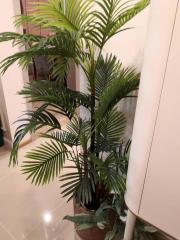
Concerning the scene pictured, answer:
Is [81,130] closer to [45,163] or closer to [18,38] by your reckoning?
[45,163]

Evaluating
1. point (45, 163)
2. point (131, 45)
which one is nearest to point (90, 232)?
point (45, 163)

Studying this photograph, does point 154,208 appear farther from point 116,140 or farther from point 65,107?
point 65,107

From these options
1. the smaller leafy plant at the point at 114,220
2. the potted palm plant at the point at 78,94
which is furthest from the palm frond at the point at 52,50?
the smaller leafy plant at the point at 114,220

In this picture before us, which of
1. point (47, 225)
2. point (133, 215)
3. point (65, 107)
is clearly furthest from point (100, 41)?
point (47, 225)

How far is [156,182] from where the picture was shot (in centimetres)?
77

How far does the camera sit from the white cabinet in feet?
1.89

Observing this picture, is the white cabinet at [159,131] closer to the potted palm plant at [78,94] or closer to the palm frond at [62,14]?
the potted palm plant at [78,94]

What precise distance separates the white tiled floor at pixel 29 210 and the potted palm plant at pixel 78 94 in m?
0.35

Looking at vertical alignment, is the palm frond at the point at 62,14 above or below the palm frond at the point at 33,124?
above

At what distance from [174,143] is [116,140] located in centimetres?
55

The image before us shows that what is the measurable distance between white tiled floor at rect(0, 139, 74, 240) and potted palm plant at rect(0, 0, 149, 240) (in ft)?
1.13

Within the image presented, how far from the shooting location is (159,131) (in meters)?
0.68

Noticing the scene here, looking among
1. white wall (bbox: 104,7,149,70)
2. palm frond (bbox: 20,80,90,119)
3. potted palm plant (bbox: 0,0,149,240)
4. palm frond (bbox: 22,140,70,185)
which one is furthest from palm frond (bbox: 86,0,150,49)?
palm frond (bbox: 22,140,70,185)

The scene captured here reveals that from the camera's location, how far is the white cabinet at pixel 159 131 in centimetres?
58
